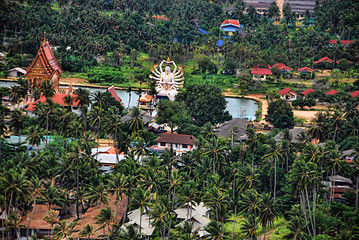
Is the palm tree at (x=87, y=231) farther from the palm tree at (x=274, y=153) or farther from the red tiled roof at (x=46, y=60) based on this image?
the red tiled roof at (x=46, y=60)

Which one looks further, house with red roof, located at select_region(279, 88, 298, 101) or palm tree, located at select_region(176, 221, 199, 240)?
house with red roof, located at select_region(279, 88, 298, 101)

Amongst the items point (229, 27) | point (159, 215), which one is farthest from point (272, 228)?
point (229, 27)

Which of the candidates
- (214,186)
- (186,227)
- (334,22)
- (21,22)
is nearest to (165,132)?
(214,186)

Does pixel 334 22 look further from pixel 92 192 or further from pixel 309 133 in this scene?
pixel 92 192

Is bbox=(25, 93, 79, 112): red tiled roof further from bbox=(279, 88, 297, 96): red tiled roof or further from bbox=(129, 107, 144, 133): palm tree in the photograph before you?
bbox=(279, 88, 297, 96): red tiled roof

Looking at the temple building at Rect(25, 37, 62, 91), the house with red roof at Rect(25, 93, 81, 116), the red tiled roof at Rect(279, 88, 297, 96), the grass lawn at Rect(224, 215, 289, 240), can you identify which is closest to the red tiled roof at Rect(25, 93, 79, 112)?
the house with red roof at Rect(25, 93, 81, 116)

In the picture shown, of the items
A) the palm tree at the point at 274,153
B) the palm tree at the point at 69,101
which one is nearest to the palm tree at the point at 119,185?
the palm tree at the point at 274,153
